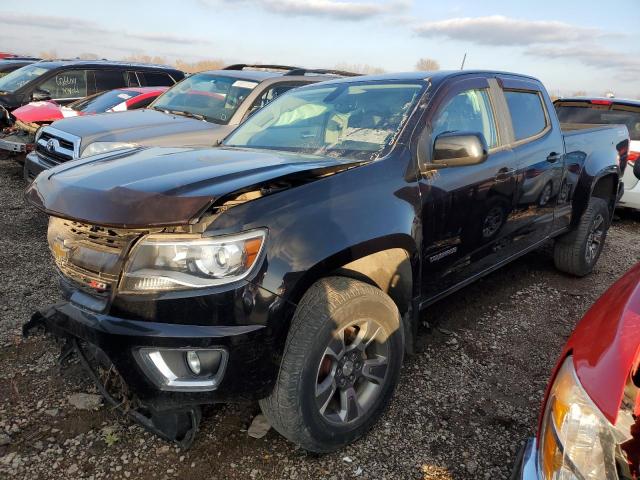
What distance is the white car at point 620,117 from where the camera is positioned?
255 inches

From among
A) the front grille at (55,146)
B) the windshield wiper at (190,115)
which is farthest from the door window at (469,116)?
the front grille at (55,146)

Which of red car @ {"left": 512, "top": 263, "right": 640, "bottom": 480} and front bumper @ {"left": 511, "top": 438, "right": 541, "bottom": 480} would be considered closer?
red car @ {"left": 512, "top": 263, "right": 640, "bottom": 480}

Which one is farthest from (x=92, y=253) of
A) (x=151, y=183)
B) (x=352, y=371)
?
(x=352, y=371)

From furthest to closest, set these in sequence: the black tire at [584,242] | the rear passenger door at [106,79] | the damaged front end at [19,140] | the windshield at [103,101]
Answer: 1. the rear passenger door at [106,79]
2. the windshield at [103,101]
3. the damaged front end at [19,140]
4. the black tire at [584,242]

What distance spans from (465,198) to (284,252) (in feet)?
4.62

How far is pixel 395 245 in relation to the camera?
2383 millimetres

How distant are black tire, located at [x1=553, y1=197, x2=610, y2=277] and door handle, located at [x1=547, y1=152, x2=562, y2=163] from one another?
2.89ft

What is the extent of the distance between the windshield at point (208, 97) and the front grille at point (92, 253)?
3.75 metres

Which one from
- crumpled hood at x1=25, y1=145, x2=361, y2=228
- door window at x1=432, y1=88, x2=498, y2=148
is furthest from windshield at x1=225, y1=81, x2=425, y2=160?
crumpled hood at x1=25, y1=145, x2=361, y2=228

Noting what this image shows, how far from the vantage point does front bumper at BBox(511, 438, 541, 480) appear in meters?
1.40

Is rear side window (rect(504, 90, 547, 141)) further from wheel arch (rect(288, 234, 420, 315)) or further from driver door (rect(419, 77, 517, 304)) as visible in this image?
wheel arch (rect(288, 234, 420, 315))

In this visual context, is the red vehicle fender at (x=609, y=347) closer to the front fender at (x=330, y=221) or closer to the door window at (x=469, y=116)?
the front fender at (x=330, y=221)

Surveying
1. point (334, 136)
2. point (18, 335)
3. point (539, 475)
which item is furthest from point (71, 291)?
point (539, 475)

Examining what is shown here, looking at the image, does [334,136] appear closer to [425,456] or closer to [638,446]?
[425,456]
